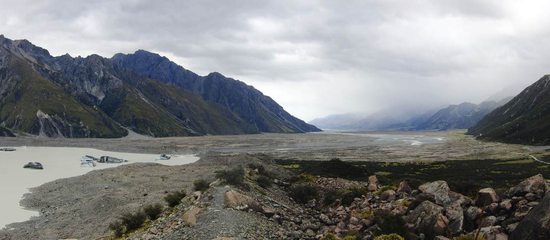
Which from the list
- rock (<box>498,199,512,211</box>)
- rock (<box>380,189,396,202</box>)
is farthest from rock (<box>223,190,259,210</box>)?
rock (<box>498,199,512,211</box>)

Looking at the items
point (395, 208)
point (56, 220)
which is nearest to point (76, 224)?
point (56, 220)

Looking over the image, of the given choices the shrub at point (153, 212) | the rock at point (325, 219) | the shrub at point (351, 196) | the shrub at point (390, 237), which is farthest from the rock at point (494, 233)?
the shrub at point (153, 212)

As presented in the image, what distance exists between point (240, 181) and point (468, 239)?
21915 mm

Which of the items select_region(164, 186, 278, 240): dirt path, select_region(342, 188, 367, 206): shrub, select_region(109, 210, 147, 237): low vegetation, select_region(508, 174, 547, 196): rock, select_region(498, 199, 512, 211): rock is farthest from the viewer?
select_region(342, 188, 367, 206): shrub

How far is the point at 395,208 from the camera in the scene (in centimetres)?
2803

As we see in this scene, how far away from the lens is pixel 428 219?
78.4 feet

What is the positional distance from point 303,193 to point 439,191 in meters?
15.5

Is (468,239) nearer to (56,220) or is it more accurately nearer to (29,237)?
(29,237)

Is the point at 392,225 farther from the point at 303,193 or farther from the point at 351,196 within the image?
the point at 303,193

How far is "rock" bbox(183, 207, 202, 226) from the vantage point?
95.4 ft

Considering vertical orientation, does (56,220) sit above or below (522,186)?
below

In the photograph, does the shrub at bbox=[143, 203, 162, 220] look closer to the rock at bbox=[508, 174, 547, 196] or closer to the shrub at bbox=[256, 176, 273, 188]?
the shrub at bbox=[256, 176, 273, 188]

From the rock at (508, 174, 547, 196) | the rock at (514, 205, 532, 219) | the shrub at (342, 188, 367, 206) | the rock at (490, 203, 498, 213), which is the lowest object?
the shrub at (342, 188, 367, 206)

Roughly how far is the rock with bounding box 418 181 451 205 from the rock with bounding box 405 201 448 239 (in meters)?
1.68
